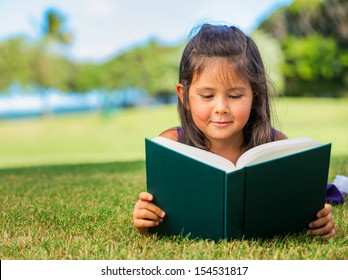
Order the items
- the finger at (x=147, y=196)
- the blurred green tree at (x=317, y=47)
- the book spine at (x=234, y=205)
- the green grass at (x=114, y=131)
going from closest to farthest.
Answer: the book spine at (x=234, y=205) → the finger at (x=147, y=196) → the green grass at (x=114, y=131) → the blurred green tree at (x=317, y=47)

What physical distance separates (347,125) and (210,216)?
19.9 meters

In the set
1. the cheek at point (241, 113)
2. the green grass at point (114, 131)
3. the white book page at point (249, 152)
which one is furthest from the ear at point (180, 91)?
the green grass at point (114, 131)

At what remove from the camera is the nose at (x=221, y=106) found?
2508 millimetres

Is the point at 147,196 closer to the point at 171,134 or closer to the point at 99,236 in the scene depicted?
the point at 99,236

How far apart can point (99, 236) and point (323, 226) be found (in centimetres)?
112

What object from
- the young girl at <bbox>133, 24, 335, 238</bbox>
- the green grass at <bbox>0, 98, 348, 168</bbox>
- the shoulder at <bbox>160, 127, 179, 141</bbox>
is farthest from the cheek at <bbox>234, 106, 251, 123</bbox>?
the green grass at <bbox>0, 98, 348, 168</bbox>

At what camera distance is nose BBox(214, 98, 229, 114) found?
8.23 ft

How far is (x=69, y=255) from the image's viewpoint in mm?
2096

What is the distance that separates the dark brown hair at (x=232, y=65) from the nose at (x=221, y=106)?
0.65 ft

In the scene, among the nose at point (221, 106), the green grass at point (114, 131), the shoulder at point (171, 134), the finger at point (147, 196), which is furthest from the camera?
the green grass at point (114, 131)

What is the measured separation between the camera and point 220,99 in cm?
251

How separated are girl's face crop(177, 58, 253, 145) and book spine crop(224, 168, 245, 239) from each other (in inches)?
23.5

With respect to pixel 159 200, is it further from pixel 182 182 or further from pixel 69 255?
pixel 69 255

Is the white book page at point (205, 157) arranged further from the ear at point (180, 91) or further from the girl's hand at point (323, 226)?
the ear at point (180, 91)
